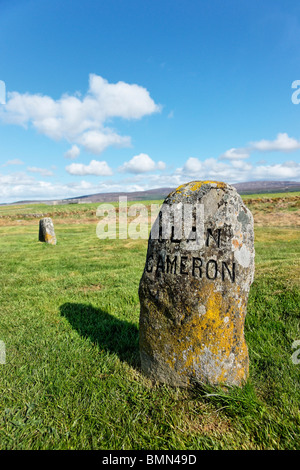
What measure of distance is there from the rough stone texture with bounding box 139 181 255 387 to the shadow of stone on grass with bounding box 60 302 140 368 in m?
0.88

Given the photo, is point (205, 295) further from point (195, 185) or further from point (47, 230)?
point (47, 230)

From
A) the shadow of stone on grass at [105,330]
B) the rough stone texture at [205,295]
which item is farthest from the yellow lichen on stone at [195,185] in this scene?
the shadow of stone on grass at [105,330]

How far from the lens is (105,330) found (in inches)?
194

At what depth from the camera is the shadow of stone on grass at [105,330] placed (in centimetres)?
423

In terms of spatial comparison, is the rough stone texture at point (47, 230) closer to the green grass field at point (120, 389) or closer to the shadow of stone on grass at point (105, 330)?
the green grass field at point (120, 389)

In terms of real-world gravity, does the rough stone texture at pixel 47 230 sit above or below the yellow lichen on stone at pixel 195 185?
below

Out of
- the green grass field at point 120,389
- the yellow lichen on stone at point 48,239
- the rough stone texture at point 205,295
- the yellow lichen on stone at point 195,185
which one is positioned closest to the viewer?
the green grass field at point 120,389

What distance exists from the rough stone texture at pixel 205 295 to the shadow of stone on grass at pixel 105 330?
876mm

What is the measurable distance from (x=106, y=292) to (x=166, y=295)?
4459 mm

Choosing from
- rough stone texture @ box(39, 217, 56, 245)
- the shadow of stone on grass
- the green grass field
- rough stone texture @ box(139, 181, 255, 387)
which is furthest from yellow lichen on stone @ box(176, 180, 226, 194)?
rough stone texture @ box(39, 217, 56, 245)

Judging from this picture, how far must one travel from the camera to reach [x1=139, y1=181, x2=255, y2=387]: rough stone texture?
3.20 metres

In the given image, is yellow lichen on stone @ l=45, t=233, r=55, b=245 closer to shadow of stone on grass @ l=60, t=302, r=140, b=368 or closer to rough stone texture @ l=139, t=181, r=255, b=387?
shadow of stone on grass @ l=60, t=302, r=140, b=368

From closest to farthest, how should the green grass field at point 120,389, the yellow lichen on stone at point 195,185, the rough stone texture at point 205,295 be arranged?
1. the green grass field at point 120,389
2. the rough stone texture at point 205,295
3. the yellow lichen on stone at point 195,185
